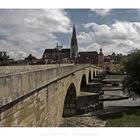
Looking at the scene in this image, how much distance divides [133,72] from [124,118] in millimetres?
4420

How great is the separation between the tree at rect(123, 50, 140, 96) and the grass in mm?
1602

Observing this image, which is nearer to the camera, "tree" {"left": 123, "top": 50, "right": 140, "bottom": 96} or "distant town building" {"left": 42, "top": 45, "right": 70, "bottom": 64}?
"tree" {"left": 123, "top": 50, "right": 140, "bottom": 96}

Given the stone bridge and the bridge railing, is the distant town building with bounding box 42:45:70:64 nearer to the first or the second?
the stone bridge

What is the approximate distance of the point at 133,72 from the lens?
21.7 m

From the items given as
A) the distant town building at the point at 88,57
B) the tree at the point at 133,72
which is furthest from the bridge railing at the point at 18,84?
the distant town building at the point at 88,57

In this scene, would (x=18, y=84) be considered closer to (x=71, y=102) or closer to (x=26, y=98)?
(x=26, y=98)

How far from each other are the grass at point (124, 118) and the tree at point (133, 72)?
5.26 ft

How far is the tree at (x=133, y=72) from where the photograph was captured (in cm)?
2145

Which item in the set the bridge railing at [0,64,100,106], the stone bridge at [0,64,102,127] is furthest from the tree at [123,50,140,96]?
the bridge railing at [0,64,100,106]

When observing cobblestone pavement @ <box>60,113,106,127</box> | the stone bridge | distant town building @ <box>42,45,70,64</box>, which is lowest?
cobblestone pavement @ <box>60,113,106,127</box>

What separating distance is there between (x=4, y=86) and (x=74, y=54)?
36.8 metres

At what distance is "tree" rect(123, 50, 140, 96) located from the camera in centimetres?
2145

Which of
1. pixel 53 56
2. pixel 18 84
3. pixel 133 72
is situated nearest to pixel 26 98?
pixel 18 84

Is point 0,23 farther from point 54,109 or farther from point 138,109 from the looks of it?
point 138,109
